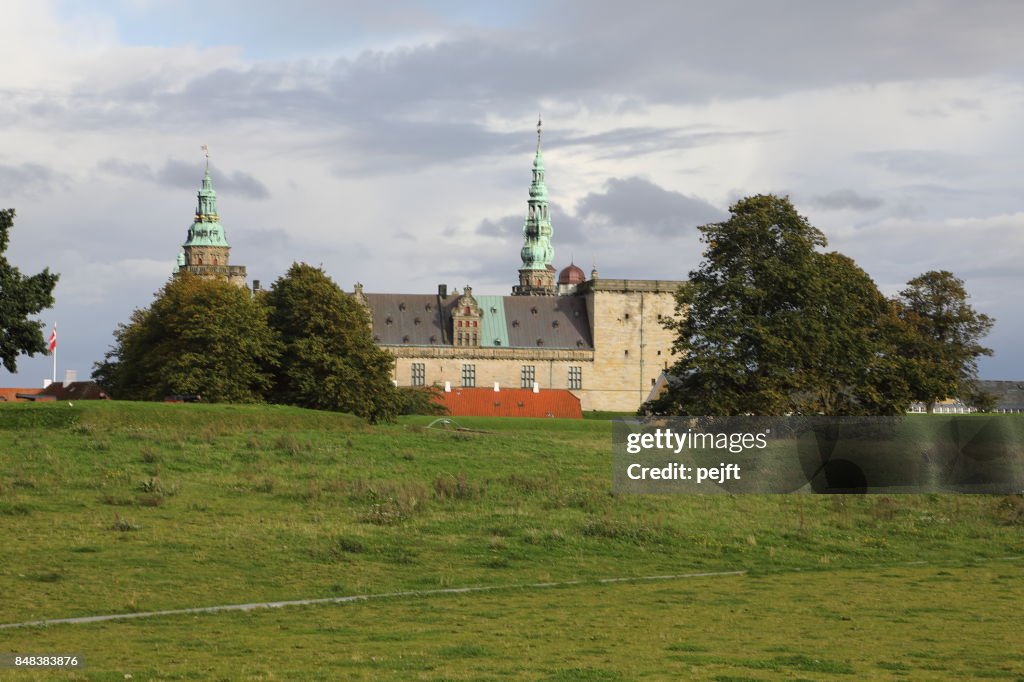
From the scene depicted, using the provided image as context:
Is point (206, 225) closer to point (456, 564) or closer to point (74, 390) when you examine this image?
point (74, 390)

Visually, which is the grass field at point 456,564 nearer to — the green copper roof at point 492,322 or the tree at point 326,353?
the tree at point 326,353

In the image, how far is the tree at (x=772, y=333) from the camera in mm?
57000

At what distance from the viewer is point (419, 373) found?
138m

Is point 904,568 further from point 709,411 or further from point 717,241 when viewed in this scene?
point 717,241

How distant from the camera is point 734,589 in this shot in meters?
27.2

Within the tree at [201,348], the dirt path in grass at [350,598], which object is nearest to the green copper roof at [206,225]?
the tree at [201,348]

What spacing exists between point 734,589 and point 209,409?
33.0 m

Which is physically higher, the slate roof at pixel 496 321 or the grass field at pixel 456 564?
the slate roof at pixel 496 321

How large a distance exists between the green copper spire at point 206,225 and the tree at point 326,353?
281 ft

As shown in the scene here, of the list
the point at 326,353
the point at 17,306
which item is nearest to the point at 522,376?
the point at 326,353

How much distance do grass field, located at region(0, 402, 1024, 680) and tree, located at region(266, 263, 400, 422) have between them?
23.6 metres

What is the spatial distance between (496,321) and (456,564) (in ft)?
370

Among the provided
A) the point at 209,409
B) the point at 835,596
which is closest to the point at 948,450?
the point at 835,596
